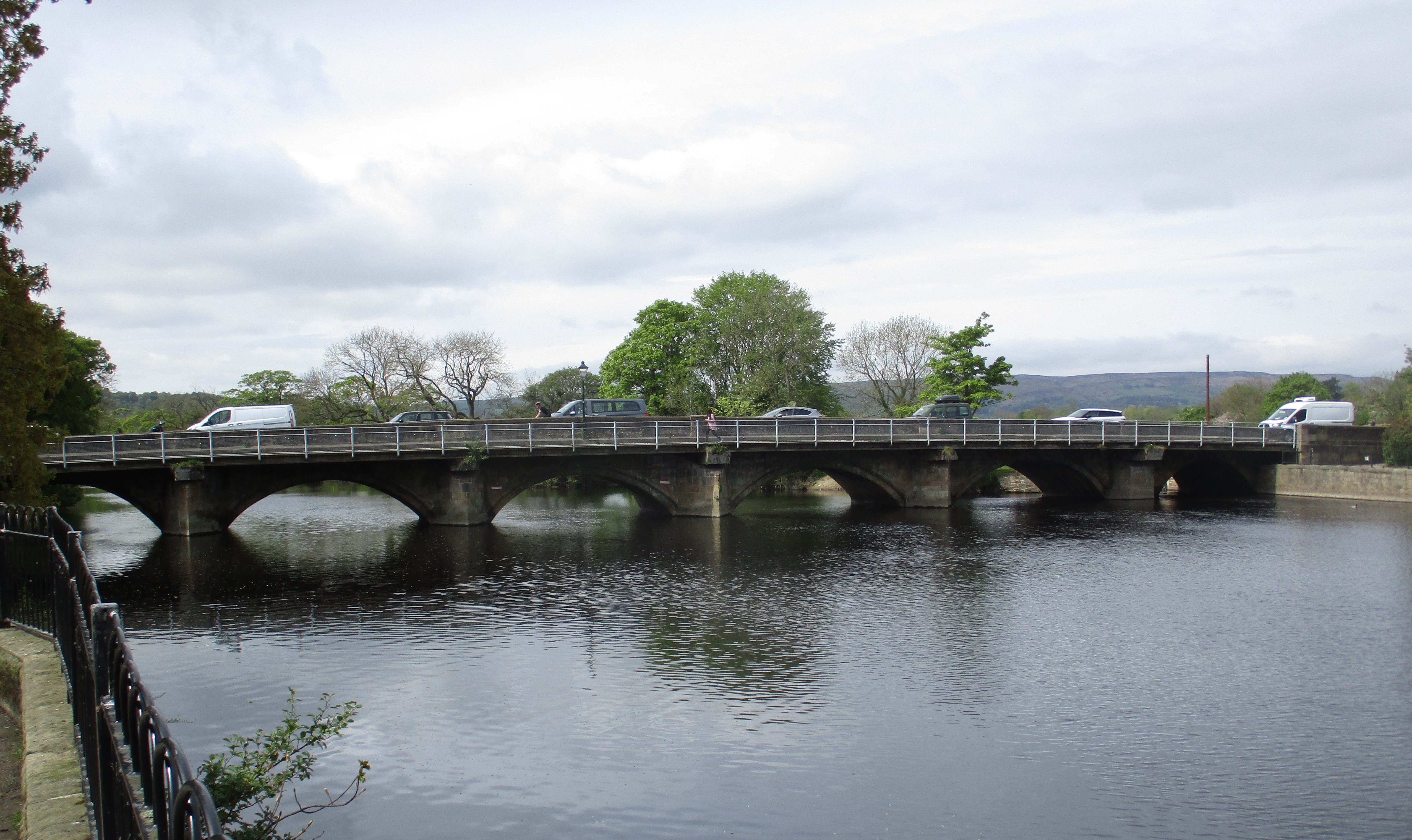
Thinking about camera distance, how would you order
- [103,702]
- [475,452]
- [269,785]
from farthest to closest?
[475,452], [269,785], [103,702]

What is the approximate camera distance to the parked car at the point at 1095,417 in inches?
1975

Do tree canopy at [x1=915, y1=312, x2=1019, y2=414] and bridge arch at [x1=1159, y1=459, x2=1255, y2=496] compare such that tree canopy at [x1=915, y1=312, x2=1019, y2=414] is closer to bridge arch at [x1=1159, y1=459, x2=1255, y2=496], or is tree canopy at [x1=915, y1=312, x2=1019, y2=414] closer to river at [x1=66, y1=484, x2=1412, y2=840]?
bridge arch at [x1=1159, y1=459, x2=1255, y2=496]

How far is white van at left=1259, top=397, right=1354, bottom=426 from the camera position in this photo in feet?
192

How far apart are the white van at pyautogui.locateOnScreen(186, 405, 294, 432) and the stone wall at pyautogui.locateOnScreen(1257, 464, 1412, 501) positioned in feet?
181

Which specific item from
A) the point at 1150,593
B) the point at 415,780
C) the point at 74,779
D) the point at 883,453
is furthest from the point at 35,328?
the point at 883,453

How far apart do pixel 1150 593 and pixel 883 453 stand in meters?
22.8

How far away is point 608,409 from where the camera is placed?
46438 mm

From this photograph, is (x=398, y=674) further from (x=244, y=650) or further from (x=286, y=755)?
(x=286, y=755)

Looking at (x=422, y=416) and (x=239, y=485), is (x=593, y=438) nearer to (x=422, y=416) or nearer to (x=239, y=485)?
(x=422, y=416)

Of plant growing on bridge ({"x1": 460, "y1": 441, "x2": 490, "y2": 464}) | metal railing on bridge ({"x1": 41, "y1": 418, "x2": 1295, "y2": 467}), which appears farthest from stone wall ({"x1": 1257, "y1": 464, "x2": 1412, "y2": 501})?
plant growing on bridge ({"x1": 460, "y1": 441, "x2": 490, "y2": 464})

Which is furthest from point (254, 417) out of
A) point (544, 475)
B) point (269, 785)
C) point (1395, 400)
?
point (1395, 400)

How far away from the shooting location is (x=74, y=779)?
6.27 m

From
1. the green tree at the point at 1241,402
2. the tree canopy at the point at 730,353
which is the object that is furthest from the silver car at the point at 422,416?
the green tree at the point at 1241,402

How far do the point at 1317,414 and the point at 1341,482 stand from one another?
791cm
